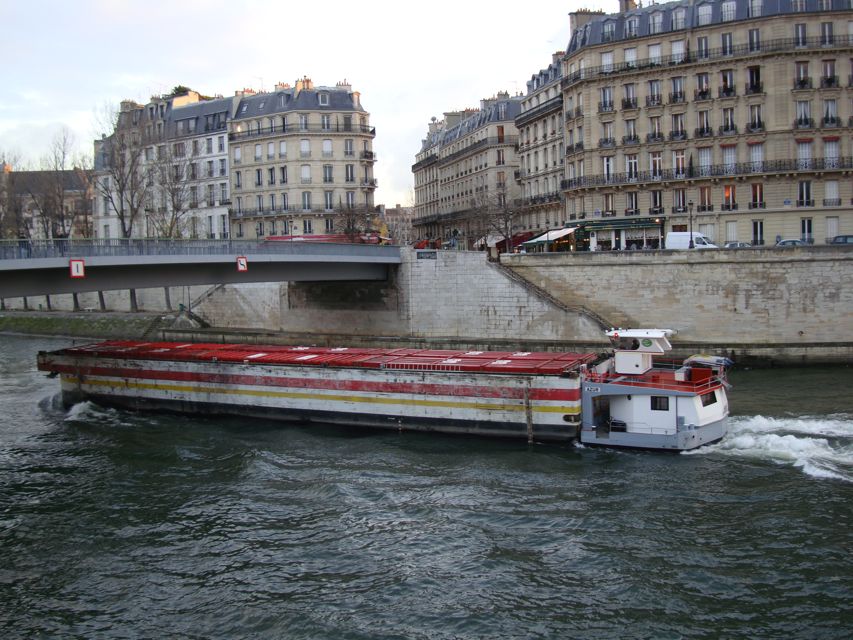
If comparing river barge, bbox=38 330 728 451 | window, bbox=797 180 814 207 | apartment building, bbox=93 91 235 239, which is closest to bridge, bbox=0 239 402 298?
river barge, bbox=38 330 728 451

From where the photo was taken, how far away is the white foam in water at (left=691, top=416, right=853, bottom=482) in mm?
19281

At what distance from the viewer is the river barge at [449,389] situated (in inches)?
861

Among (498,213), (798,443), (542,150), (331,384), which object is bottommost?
(798,443)

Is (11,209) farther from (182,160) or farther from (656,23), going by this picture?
(656,23)

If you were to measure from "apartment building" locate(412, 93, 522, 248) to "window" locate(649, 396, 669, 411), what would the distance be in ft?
99.0

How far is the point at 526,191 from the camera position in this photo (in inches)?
2165

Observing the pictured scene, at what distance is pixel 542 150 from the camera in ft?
172

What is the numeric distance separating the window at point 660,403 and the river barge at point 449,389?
0.08 ft

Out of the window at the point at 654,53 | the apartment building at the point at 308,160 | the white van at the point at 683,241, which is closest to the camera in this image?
the white van at the point at 683,241

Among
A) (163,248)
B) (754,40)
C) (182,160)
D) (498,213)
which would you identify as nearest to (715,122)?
(754,40)

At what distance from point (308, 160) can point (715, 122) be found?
85.7 ft

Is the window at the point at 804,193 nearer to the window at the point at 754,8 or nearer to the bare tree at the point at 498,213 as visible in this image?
the window at the point at 754,8

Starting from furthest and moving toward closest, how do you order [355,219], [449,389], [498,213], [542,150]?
[355,219] < [498,213] < [542,150] < [449,389]

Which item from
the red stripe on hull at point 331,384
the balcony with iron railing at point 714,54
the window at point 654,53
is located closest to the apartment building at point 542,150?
the balcony with iron railing at point 714,54
